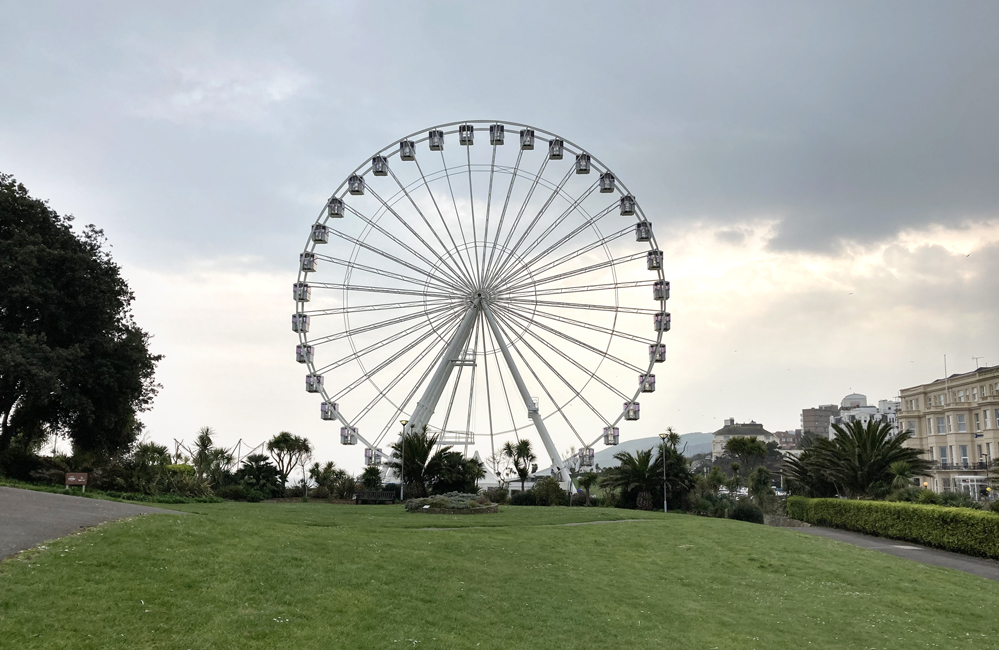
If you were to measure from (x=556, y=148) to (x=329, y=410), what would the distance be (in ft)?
61.6

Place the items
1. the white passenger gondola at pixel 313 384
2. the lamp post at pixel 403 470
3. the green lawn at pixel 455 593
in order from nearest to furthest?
the green lawn at pixel 455 593 → the lamp post at pixel 403 470 → the white passenger gondola at pixel 313 384

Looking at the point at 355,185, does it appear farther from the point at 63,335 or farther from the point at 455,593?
the point at 455,593

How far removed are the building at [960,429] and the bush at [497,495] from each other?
30.2 m

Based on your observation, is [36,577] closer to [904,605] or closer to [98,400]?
[904,605]

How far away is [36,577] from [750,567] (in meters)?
16.1

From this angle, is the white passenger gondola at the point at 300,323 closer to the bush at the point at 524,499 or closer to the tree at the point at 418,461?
the tree at the point at 418,461

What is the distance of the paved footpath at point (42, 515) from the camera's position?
44.2 ft

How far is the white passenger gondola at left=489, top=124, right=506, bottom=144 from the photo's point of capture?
44.1 m

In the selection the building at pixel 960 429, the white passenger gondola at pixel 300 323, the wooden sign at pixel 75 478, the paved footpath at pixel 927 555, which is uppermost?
the white passenger gondola at pixel 300 323

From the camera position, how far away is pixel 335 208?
43438 mm

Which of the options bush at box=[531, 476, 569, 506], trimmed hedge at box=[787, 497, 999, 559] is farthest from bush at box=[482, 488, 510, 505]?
trimmed hedge at box=[787, 497, 999, 559]

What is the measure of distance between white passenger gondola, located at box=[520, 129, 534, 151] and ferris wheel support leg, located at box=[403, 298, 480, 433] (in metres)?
8.83

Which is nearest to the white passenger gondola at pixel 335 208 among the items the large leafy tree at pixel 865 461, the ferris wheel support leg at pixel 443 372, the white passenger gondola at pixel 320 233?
the white passenger gondola at pixel 320 233

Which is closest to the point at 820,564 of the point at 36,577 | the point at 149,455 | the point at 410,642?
the point at 410,642
